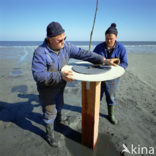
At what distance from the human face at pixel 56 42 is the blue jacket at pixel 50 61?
71mm

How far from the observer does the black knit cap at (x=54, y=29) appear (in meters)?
1.63

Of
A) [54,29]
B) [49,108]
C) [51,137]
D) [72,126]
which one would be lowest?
[72,126]

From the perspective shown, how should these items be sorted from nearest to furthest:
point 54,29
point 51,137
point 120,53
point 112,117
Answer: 1. point 54,29
2. point 51,137
3. point 120,53
4. point 112,117

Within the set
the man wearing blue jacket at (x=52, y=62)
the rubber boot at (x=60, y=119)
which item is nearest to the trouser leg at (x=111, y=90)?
the man wearing blue jacket at (x=52, y=62)

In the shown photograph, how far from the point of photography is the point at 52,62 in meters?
1.79

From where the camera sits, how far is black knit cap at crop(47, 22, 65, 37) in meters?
1.63

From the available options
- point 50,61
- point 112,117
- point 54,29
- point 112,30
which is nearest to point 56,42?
point 54,29

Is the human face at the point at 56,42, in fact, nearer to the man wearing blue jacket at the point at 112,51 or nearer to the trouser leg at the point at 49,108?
the trouser leg at the point at 49,108

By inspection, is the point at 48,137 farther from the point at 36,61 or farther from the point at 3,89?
the point at 3,89

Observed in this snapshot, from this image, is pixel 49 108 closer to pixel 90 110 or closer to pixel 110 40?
pixel 90 110

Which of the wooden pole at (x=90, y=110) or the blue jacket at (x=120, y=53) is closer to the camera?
the wooden pole at (x=90, y=110)

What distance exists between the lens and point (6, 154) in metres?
2.16

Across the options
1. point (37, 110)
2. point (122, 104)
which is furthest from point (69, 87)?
point (122, 104)

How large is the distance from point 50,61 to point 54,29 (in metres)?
0.42
